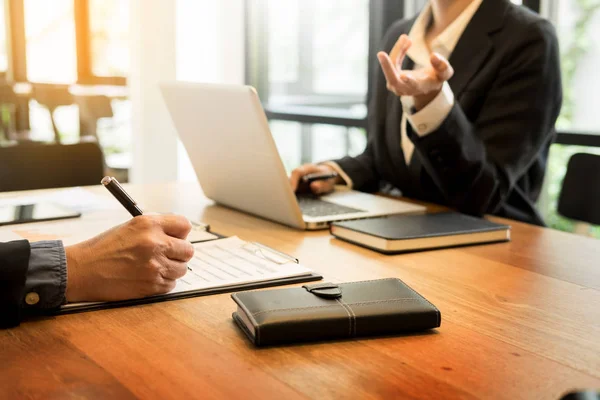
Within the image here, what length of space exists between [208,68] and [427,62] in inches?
95.8

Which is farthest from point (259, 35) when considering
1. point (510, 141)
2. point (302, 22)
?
point (510, 141)

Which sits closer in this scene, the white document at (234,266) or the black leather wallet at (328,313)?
the black leather wallet at (328,313)

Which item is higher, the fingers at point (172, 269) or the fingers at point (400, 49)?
the fingers at point (400, 49)

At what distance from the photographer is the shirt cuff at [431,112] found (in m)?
1.49

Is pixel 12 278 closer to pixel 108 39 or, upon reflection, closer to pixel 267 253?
pixel 267 253

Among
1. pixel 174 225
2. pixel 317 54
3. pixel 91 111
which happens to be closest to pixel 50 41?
pixel 91 111

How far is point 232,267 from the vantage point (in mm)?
1103

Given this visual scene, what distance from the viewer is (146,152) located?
3.93m

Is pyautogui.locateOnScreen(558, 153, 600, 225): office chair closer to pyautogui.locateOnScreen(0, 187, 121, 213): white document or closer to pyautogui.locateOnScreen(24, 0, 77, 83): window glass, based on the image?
pyautogui.locateOnScreen(0, 187, 121, 213): white document

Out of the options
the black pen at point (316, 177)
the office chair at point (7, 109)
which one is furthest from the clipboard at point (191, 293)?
the office chair at point (7, 109)

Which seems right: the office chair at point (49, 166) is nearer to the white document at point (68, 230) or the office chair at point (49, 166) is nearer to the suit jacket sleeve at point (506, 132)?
the white document at point (68, 230)

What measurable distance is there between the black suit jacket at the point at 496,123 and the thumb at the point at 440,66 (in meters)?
0.12

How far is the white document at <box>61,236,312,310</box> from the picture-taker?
1029 mm

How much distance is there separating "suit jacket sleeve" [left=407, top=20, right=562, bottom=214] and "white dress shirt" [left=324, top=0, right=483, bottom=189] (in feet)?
0.21
